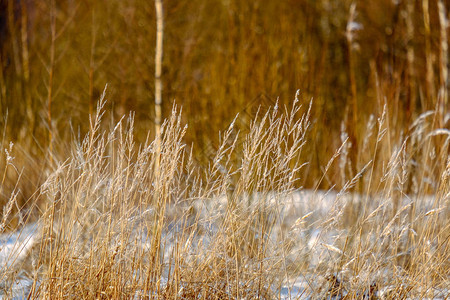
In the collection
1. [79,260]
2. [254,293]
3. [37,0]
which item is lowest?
[254,293]

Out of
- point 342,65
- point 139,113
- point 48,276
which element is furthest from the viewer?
point 342,65

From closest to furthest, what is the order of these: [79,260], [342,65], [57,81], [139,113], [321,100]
→ 1. [79,260]
2. [321,100]
3. [139,113]
4. [57,81]
5. [342,65]

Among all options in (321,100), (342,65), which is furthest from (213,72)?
(342,65)

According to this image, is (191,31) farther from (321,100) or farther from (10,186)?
(10,186)

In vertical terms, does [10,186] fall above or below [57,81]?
below

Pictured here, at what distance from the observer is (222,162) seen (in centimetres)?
358

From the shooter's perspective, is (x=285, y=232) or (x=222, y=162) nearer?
(x=285, y=232)

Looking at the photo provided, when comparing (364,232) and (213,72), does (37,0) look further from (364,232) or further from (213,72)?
(364,232)

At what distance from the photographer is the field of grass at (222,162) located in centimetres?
199

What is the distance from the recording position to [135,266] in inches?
80.1

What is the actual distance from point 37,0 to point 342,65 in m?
3.13

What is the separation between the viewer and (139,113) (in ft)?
15.5

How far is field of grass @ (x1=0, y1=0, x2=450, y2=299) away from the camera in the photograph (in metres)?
1.99

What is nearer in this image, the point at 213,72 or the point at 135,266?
the point at 135,266
